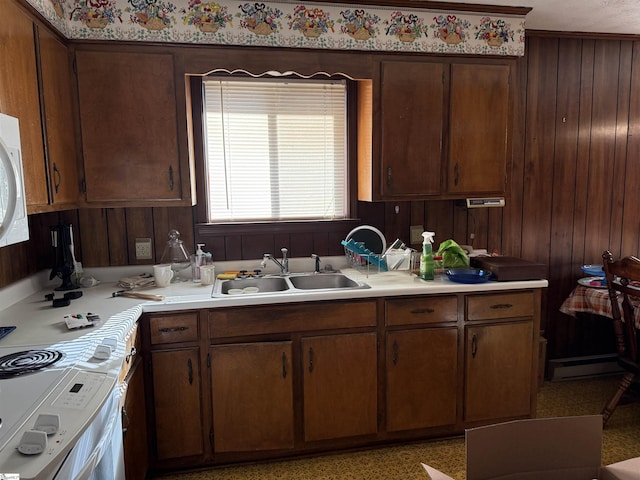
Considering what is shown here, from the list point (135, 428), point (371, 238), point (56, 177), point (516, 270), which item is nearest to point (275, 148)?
point (371, 238)

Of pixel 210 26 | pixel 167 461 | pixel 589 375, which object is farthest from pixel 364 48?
pixel 589 375

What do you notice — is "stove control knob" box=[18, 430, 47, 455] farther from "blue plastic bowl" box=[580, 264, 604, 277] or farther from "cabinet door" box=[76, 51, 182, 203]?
"blue plastic bowl" box=[580, 264, 604, 277]

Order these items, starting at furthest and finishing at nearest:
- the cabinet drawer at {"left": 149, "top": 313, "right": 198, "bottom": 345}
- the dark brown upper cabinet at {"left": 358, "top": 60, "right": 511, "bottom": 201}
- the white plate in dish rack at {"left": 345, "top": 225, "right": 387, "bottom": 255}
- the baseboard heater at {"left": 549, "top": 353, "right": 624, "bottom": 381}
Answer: the baseboard heater at {"left": 549, "top": 353, "right": 624, "bottom": 381} → the white plate in dish rack at {"left": 345, "top": 225, "right": 387, "bottom": 255} → the dark brown upper cabinet at {"left": 358, "top": 60, "right": 511, "bottom": 201} → the cabinet drawer at {"left": 149, "top": 313, "right": 198, "bottom": 345}

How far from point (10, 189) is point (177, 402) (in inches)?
48.8

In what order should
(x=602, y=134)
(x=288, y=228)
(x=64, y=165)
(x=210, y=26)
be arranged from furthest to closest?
1. (x=602, y=134)
2. (x=288, y=228)
3. (x=210, y=26)
4. (x=64, y=165)

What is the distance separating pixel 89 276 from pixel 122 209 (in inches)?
15.9

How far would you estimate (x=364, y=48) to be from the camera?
240cm

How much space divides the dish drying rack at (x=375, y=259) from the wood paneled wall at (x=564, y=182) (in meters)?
0.19

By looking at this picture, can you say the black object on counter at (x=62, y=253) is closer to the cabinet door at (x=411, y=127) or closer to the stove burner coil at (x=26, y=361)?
the stove burner coil at (x=26, y=361)

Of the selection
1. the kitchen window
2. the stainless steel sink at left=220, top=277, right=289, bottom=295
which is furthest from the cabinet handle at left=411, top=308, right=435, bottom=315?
the kitchen window

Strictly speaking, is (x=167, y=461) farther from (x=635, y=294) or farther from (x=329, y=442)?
(x=635, y=294)

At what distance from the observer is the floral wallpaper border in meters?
2.17

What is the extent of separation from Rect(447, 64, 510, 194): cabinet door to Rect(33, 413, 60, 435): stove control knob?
218 centimetres

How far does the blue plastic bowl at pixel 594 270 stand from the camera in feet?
9.65
